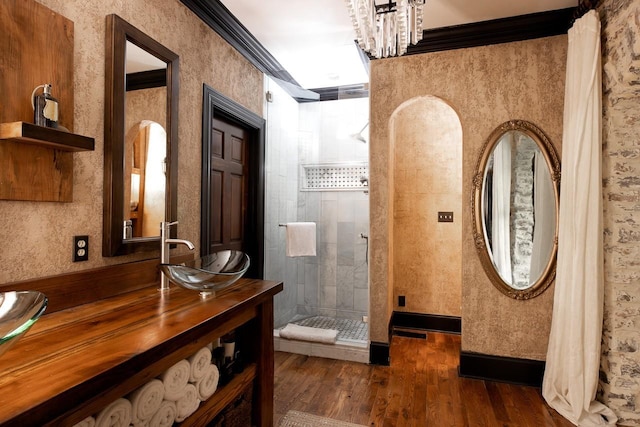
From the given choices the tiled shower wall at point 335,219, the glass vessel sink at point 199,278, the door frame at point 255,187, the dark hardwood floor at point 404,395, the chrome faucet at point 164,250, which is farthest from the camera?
the tiled shower wall at point 335,219

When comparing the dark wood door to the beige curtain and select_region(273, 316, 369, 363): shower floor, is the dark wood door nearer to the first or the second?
select_region(273, 316, 369, 363): shower floor

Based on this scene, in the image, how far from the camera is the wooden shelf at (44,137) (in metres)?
1.14

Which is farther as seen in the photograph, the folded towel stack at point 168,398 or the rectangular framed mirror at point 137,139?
the rectangular framed mirror at point 137,139

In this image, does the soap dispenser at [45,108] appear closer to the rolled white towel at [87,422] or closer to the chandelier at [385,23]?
the rolled white towel at [87,422]

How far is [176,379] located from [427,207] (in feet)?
9.81

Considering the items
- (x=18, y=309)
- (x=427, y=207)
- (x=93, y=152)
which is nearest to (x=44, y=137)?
(x=93, y=152)

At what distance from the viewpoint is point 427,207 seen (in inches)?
142

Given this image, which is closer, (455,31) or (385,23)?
(385,23)

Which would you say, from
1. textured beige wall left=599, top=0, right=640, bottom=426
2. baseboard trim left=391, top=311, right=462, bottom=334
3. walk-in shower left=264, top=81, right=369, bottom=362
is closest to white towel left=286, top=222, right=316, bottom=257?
walk-in shower left=264, top=81, right=369, bottom=362

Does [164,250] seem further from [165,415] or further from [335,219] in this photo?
[335,219]

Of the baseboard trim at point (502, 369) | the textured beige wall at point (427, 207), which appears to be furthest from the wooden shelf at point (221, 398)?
the textured beige wall at point (427, 207)

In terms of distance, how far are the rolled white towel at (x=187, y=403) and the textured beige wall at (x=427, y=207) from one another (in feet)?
9.02

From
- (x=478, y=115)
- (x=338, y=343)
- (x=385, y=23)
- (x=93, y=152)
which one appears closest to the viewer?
(x=93, y=152)

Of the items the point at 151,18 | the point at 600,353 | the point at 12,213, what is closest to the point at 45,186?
the point at 12,213
